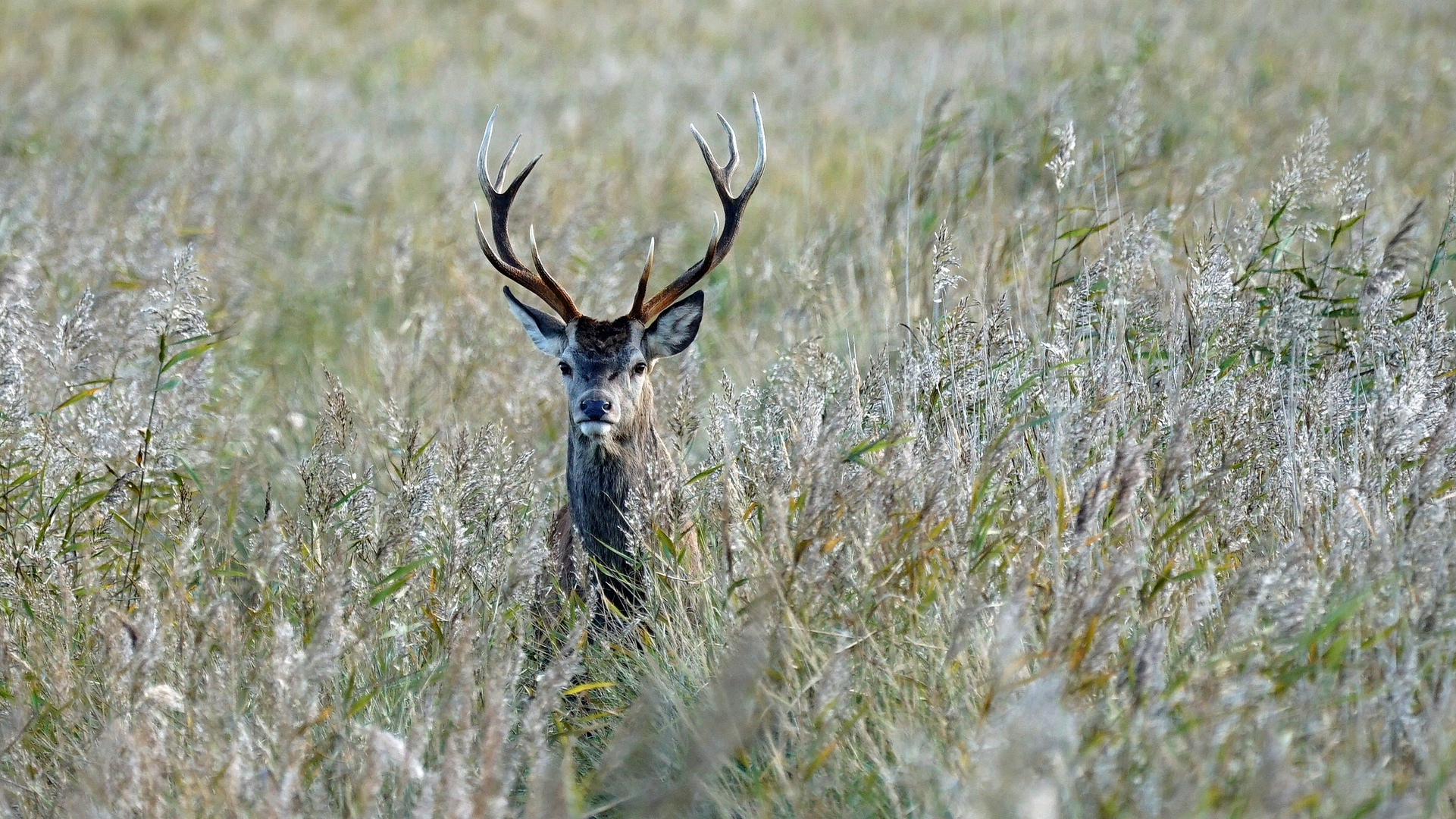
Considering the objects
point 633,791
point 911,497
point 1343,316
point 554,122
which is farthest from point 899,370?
point 554,122

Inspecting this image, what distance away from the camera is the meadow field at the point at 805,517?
2.59m

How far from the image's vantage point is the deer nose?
4633 mm

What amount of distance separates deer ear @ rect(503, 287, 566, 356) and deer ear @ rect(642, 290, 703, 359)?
1.11 ft

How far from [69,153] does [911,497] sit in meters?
7.53

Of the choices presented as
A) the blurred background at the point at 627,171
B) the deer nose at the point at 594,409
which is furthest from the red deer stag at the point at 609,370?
the blurred background at the point at 627,171

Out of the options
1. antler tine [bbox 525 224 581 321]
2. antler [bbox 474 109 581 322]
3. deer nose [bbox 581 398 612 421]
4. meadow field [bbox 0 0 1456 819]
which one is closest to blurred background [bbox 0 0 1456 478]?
meadow field [bbox 0 0 1456 819]

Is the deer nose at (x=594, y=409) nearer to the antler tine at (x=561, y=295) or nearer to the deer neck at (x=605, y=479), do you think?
the deer neck at (x=605, y=479)

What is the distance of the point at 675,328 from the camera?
→ 4977 millimetres

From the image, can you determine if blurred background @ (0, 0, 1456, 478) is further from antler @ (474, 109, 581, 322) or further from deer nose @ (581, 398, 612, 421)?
deer nose @ (581, 398, 612, 421)

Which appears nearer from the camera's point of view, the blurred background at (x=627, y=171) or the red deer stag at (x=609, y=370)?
the red deer stag at (x=609, y=370)

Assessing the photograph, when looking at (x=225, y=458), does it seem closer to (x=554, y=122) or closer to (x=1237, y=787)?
(x=1237, y=787)

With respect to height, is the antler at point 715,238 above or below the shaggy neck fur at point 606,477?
above

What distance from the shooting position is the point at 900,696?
3031 millimetres

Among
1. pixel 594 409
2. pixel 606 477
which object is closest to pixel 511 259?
pixel 594 409
